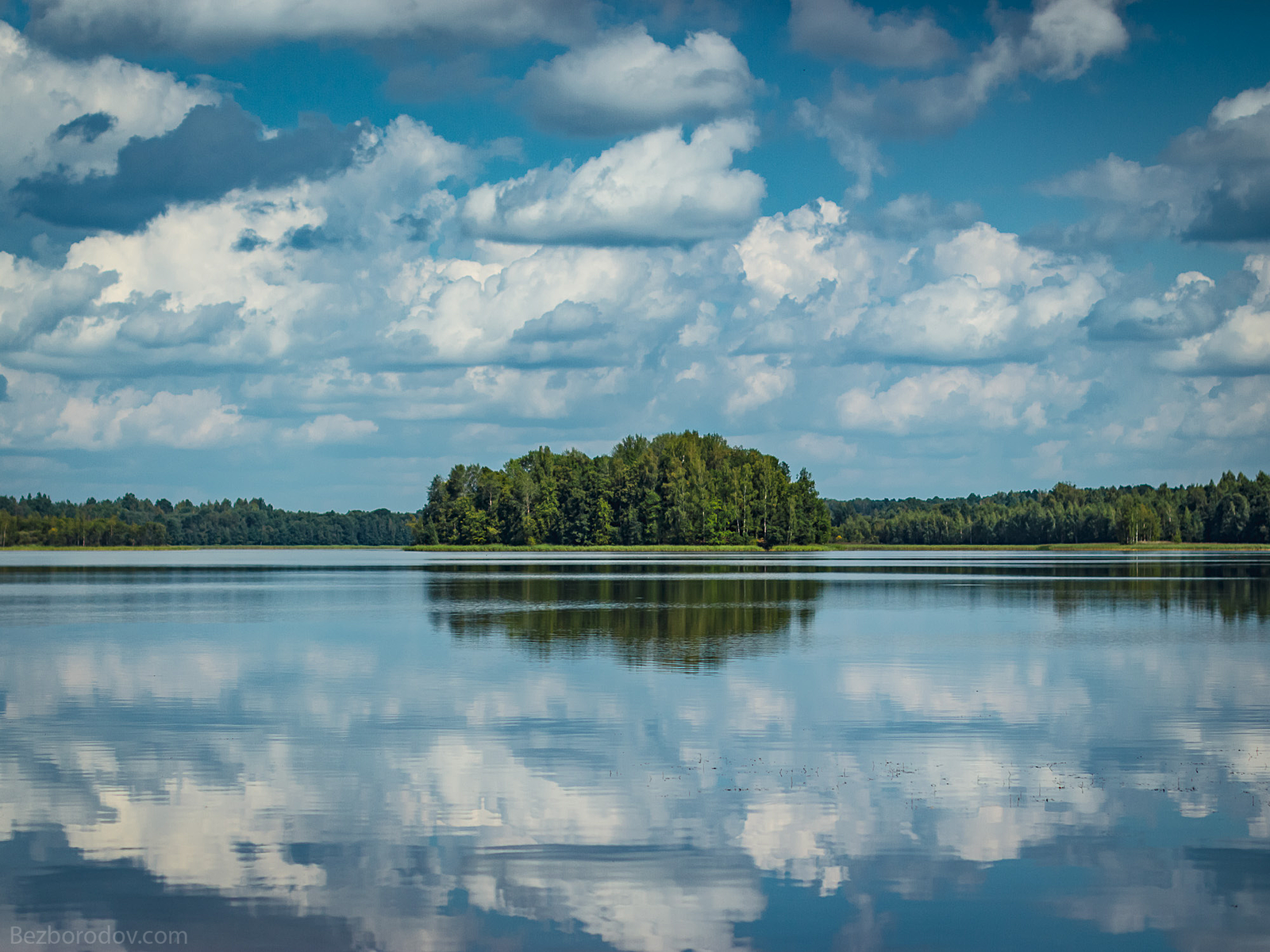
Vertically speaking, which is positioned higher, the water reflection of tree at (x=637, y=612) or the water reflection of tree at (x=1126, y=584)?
the water reflection of tree at (x=637, y=612)

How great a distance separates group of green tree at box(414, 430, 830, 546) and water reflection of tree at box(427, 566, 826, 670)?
84.4 m

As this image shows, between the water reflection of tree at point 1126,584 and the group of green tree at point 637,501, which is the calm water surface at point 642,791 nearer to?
the water reflection of tree at point 1126,584

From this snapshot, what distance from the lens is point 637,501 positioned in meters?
170

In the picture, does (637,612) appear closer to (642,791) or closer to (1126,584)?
(642,791)

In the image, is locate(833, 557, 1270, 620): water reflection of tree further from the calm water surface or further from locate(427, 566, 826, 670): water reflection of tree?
the calm water surface

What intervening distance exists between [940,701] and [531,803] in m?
11.2

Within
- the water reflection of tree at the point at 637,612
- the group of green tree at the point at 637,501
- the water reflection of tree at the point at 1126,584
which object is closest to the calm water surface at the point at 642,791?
the water reflection of tree at the point at 637,612

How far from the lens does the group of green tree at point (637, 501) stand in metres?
168

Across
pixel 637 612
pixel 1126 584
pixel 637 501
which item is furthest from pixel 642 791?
pixel 637 501

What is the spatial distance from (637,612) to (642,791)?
3044 cm

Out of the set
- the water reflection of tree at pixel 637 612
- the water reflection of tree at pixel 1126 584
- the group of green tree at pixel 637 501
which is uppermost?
the group of green tree at pixel 637 501

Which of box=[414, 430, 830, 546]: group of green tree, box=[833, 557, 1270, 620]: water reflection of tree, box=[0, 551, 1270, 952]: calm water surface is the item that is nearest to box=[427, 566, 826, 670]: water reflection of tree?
box=[0, 551, 1270, 952]: calm water surface

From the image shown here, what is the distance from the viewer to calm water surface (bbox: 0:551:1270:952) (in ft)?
35.9

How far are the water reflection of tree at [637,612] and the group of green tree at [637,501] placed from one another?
84378 mm
